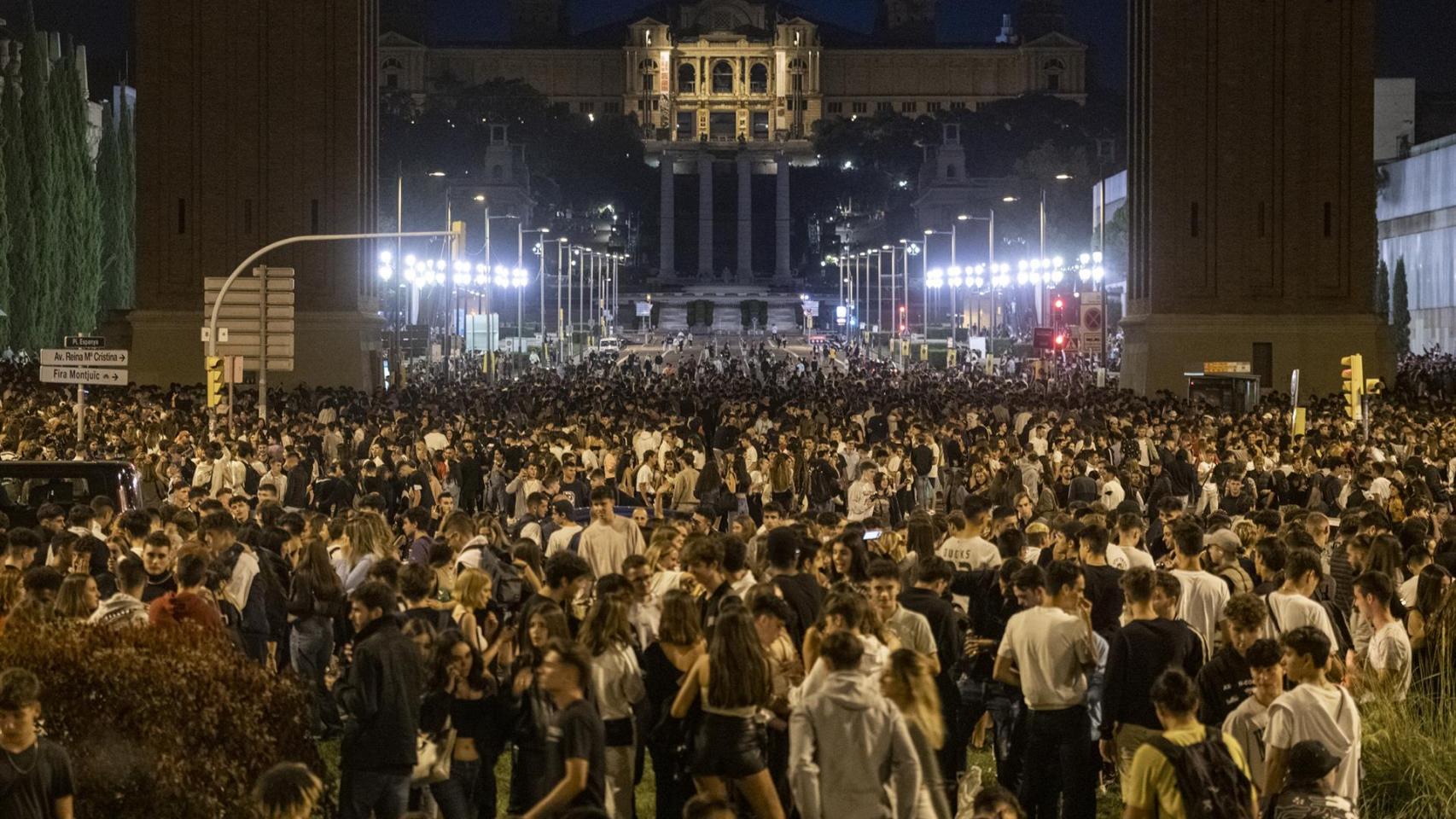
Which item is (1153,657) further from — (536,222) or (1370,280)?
(536,222)

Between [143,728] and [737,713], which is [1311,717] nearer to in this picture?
[737,713]

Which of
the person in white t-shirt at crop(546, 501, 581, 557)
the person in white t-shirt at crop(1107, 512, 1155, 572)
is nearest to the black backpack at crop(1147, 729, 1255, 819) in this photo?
the person in white t-shirt at crop(1107, 512, 1155, 572)

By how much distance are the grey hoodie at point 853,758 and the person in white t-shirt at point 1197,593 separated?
380 centimetres

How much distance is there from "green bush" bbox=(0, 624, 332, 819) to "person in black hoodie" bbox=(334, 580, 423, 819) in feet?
1.26

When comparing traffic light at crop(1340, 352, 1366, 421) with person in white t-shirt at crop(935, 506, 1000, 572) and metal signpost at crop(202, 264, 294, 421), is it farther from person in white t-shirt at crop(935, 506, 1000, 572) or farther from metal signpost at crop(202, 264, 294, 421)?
person in white t-shirt at crop(935, 506, 1000, 572)

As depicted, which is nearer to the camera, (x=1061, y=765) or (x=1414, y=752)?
(x=1061, y=765)

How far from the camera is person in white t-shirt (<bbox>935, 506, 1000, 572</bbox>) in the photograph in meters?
14.6

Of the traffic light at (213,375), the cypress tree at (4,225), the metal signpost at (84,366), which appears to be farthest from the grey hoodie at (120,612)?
the cypress tree at (4,225)

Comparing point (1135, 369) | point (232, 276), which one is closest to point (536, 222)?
point (1135, 369)

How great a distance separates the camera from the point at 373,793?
1039 cm

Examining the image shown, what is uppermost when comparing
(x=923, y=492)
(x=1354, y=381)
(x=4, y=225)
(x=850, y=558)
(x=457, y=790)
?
(x=4, y=225)

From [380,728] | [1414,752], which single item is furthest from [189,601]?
[1414,752]

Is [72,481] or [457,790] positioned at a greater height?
[72,481]

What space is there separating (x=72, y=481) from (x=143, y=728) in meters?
11.1
